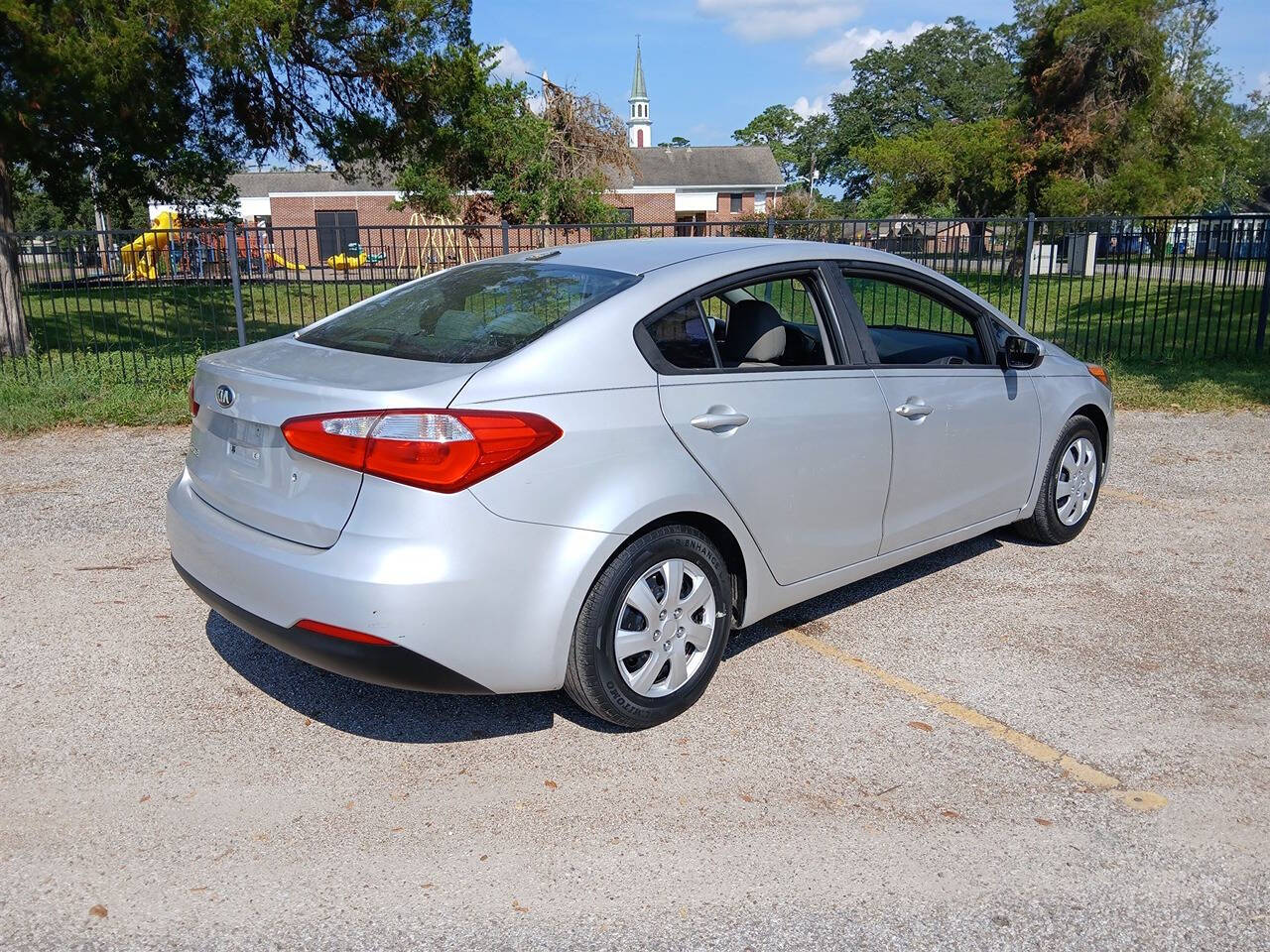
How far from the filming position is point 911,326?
5.85 m

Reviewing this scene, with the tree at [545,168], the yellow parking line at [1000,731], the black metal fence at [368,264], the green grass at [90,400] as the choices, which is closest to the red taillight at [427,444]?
the yellow parking line at [1000,731]

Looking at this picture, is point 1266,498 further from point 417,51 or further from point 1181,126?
point 1181,126

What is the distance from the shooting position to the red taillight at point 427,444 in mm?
3176

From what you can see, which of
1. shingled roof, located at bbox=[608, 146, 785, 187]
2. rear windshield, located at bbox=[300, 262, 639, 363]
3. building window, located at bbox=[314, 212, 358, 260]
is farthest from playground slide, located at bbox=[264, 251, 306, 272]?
shingled roof, located at bbox=[608, 146, 785, 187]

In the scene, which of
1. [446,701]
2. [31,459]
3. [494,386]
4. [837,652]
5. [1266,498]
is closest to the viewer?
[494,386]

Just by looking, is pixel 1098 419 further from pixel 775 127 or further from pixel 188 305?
pixel 775 127

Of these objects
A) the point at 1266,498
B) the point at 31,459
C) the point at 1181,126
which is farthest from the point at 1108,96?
the point at 31,459

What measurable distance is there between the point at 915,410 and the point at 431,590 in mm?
2335

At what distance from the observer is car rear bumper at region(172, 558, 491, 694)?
10.6 ft

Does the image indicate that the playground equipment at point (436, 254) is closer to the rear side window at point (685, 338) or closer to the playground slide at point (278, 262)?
the playground slide at point (278, 262)

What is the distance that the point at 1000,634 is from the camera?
187 inches

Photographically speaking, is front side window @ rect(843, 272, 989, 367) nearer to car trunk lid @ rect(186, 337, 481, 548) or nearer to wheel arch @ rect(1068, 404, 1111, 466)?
wheel arch @ rect(1068, 404, 1111, 466)

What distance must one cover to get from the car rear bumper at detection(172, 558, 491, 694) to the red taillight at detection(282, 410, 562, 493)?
0.52 meters

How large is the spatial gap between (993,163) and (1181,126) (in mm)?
5309
